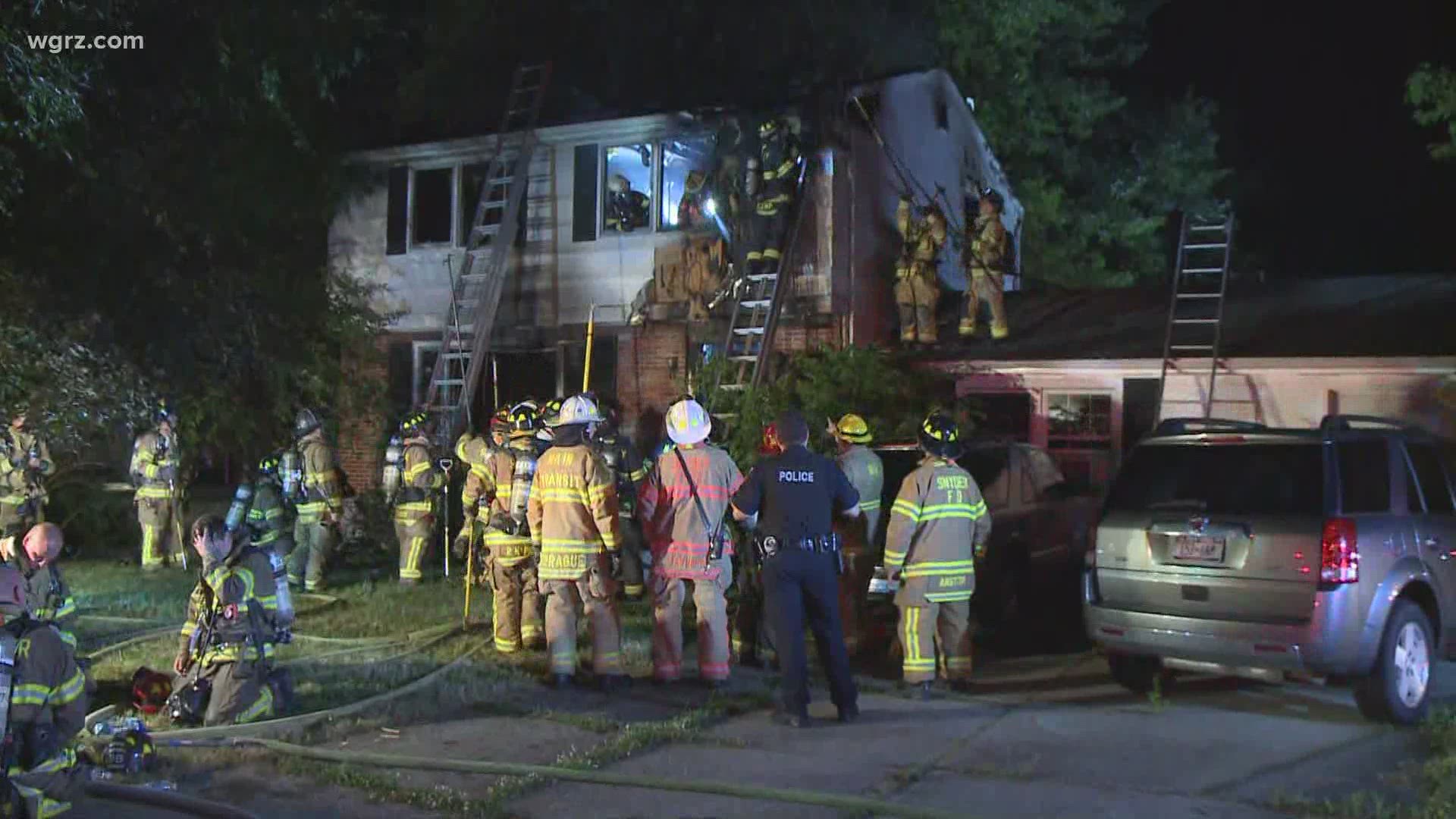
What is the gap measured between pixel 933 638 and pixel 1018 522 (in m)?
2.62

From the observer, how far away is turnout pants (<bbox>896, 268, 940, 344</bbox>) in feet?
49.5

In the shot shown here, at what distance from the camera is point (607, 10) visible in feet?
74.7

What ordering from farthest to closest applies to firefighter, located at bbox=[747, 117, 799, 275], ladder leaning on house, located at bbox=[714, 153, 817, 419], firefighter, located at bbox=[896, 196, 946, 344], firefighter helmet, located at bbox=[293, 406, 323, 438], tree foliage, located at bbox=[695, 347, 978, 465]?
firefighter, located at bbox=[747, 117, 799, 275]
firefighter, located at bbox=[896, 196, 946, 344]
ladder leaning on house, located at bbox=[714, 153, 817, 419]
tree foliage, located at bbox=[695, 347, 978, 465]
firefighter helmet, located at bbox=[293, 406, 323, 438]

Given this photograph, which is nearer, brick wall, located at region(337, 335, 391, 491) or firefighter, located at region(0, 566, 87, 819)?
firefighter, located at region(0, 566, 87, 819)

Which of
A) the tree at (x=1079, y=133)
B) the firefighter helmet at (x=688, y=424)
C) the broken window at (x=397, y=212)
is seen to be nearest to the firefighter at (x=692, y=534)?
the firefighter helmet at (x=688, y=424)

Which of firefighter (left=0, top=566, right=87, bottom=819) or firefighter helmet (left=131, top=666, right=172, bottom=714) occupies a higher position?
firefighter (left=0, top=566, right=87, bottom=819)

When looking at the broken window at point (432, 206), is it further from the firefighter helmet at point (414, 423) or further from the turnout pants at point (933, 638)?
the turnout pants at point (933, 638)

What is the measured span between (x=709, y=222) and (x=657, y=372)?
1921 mm

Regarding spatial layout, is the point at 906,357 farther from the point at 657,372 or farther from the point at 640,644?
the point at 640,644

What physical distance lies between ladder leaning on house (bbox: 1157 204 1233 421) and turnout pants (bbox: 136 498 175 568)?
10.0 metres

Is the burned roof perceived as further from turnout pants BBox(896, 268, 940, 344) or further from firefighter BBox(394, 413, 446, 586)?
firefighter BBox(394, 413, 446, 586)

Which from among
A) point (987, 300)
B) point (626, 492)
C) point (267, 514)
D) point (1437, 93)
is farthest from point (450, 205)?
point (1437, 93)

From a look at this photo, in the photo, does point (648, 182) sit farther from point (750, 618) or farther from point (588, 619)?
point (588, 619)

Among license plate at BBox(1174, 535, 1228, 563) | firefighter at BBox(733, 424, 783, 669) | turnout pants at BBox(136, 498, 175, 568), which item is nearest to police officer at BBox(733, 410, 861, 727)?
firefighter at BBox(733, 424, 783, 669)
